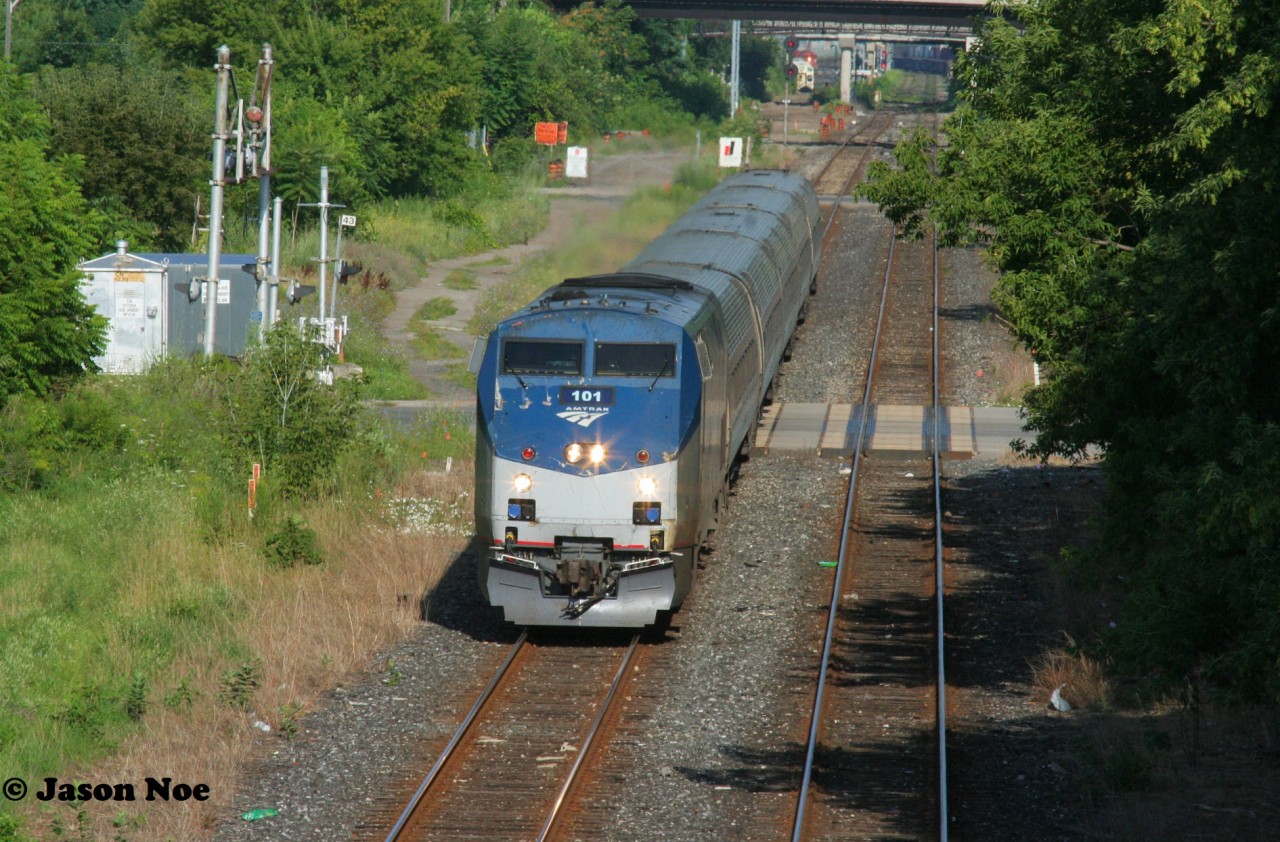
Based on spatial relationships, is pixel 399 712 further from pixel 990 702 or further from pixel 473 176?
pixel 473 176

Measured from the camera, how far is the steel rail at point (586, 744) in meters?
10.8

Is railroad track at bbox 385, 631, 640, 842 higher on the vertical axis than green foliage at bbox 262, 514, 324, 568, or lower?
lower

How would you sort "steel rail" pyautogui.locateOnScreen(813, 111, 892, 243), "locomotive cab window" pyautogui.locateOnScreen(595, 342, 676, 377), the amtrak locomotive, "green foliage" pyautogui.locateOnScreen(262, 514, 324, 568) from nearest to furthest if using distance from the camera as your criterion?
the amtrak locomotive → "locomotive cab window" pyautogui.locateOnScreen(595, 342, 676, 377) → "green foliage" pyautogui.locateOnScreen(262, 514, 324, 568) → "steel rail" pyautogui.locateOnScreen(813, 111, 892, 243)

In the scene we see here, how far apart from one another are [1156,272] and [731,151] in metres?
42.2

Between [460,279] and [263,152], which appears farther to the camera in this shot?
[460,279]

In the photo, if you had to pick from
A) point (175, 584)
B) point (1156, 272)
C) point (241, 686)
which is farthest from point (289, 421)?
point (1156, 272)

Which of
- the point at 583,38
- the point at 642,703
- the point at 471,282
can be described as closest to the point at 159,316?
the point at 471,282

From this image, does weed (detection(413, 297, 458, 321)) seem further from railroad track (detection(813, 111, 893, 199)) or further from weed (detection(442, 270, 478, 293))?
railroad track (detection(813, 111, 893, 199))

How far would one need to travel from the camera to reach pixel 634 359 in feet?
49.1

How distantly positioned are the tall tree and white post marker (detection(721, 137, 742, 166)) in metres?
32.6

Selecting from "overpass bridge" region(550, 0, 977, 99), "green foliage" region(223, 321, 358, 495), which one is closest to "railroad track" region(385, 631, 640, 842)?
"green foliage" region(223, 321, 358, 495)

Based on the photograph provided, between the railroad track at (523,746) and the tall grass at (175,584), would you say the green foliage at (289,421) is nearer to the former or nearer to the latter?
the tall grass at (175,584)

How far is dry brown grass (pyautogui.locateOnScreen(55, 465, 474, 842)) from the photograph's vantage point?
11156mm

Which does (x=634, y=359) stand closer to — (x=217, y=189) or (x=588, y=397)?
(x=588, y=397)
